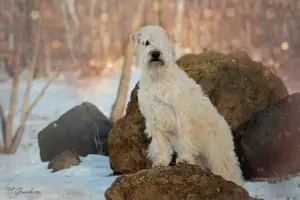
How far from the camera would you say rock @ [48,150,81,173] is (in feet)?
20.1

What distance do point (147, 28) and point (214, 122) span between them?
3.77 ft

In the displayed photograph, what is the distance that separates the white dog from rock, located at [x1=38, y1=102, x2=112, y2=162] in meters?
2.93

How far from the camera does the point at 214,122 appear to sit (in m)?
4.24

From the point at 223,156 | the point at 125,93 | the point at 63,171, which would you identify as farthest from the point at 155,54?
the point at 125,93

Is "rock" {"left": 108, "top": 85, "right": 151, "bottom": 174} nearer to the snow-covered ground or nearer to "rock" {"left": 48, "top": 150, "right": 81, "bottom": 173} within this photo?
the snow-covered ground

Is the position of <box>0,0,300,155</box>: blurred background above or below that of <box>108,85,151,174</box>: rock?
above

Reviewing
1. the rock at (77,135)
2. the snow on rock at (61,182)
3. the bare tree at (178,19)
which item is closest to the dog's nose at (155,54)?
the snow on rock at (61,182)

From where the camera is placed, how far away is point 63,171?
5.97 metres

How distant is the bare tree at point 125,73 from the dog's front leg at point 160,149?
404cm

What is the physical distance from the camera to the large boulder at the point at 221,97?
5379 millimetres

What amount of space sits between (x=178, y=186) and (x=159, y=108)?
784 millimetres

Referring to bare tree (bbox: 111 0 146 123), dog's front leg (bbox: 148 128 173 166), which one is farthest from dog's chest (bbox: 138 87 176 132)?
bare tree (bbox: 111 0 146 123)

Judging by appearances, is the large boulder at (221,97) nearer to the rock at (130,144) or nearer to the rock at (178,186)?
the rock at (130,144)

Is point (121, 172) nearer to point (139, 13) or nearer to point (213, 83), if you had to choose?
point (213, 83)
